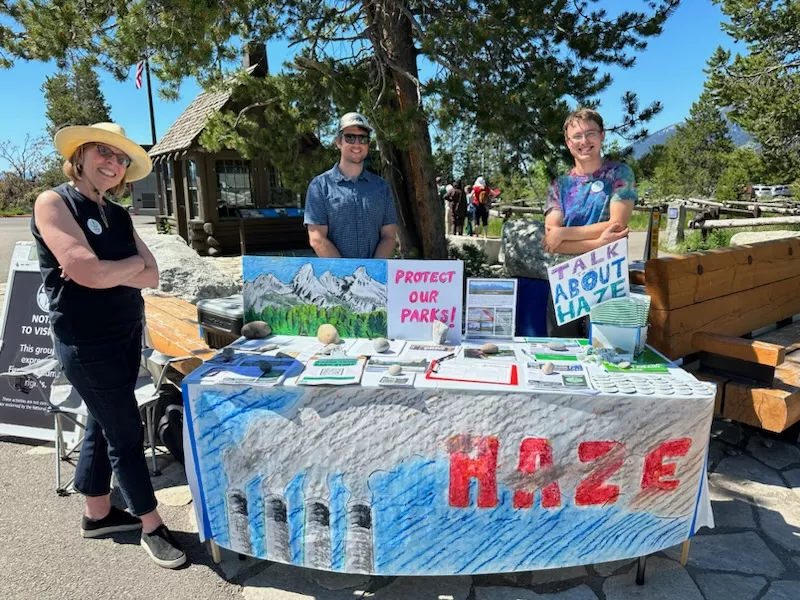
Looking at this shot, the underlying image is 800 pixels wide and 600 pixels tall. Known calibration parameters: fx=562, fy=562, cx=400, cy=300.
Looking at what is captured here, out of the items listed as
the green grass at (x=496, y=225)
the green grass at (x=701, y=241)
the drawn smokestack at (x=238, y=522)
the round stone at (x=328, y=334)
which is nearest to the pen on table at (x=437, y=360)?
the round stone at (x=328, y=334)

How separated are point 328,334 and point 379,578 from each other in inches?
43.0

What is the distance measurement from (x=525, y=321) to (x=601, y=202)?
95cm

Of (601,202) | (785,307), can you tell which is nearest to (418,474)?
(601,202)

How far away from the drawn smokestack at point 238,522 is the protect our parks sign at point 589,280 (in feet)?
5.25

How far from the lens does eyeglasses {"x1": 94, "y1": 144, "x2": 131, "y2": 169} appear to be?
2.29 meters

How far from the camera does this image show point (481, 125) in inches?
189

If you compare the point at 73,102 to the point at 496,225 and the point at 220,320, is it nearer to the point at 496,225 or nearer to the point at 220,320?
the point at 496,225

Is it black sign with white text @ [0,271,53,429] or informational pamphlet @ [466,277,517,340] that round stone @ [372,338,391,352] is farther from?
black sign with white text @ [0,271,53,429]

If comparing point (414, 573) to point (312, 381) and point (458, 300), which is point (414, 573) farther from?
point (458, 300)

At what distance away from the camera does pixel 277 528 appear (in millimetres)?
2281

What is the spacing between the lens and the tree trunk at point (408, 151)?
5548 millimetres

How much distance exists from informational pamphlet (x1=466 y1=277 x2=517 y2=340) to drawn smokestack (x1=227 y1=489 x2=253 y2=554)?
1267mm

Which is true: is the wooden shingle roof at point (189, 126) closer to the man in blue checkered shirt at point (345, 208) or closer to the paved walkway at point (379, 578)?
the man in blue checkered shirt at point (345, 208)

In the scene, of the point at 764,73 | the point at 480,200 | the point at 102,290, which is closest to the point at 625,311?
the point at 102,290
